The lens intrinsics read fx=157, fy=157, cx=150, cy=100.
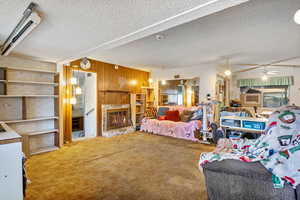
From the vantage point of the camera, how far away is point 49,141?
156 inches

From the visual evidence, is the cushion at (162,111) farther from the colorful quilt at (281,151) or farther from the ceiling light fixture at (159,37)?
the colorful quilt at (281,151)

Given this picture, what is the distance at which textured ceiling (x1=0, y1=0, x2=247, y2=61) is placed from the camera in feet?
4.90

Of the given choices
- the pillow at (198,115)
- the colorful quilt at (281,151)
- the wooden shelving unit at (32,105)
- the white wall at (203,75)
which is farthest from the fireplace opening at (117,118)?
the colorful quilt at (281,151)

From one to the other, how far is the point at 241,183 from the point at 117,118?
4743 millimetres

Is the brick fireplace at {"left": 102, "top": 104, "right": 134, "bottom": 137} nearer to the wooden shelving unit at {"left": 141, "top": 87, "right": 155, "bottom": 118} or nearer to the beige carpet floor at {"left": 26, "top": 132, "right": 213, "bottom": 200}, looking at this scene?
the wooden shelving unit at {"left": 141, "top": 87, "right": 155, "bottom": 118}

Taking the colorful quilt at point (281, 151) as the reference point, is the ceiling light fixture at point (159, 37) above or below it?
above

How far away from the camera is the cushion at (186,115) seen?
5.16m

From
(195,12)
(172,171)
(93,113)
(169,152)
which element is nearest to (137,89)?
(93,113)

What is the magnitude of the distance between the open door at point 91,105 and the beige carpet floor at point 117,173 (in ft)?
3.35

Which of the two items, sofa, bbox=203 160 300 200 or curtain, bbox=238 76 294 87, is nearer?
sofa, bbox=203 160 300 200

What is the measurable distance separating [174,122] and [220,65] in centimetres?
272

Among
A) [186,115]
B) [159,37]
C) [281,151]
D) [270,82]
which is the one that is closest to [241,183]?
[281,151]

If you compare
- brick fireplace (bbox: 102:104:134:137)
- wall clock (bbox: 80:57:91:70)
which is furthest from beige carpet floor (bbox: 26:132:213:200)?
wall clock (bbox: 80:57:91:70)

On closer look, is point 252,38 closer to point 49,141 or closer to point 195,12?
point 195,12
